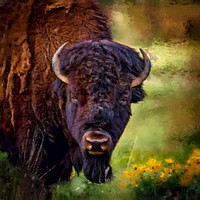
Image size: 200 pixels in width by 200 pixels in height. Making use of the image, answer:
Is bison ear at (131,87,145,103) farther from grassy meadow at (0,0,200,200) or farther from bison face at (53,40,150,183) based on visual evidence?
grassy meadow at (0,0,200,200)

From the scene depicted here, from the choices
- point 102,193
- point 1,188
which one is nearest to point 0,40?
point 1,188

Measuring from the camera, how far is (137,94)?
401cm

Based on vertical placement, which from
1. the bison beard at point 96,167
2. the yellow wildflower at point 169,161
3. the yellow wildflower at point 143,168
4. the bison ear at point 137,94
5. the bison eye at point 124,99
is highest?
the bison eye at point 124,99

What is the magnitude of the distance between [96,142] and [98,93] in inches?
17.0

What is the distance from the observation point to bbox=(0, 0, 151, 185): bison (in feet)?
11.8

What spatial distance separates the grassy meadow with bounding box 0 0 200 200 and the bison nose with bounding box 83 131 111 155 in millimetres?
644

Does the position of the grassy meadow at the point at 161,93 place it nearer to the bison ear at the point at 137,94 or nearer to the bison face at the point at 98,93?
the bison ear at the point at 137,94

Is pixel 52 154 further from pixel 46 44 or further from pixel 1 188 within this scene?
pixel 46 44

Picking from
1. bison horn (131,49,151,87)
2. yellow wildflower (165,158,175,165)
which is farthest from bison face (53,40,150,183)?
yellow wildflower (165,158,175,165)

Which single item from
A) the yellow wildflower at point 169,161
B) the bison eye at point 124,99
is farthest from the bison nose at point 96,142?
the yellow wildflower at point 169,161

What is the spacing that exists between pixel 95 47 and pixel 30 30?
76 cm

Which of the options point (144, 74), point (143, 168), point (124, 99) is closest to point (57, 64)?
point (124, 99)

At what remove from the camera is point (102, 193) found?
12.7ft

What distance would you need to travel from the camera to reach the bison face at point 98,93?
137 inches
